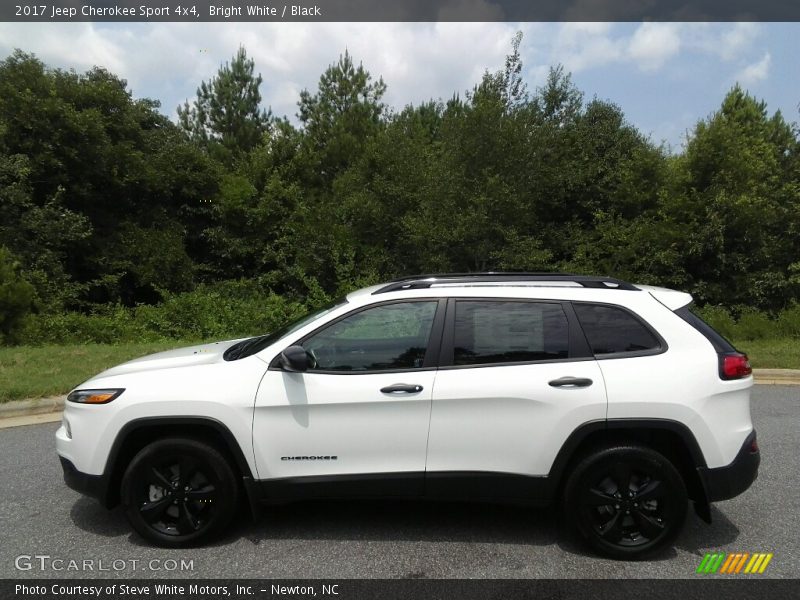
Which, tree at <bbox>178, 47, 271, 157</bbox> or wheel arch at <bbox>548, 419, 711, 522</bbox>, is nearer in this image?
wheel arch at <bbox>548, 419, 711, 522</bbox>

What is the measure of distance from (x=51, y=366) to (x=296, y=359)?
267 inches

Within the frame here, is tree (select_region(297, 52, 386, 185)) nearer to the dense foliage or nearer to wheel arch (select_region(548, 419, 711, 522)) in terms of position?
the dense foliage

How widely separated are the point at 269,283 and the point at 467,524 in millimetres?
19551

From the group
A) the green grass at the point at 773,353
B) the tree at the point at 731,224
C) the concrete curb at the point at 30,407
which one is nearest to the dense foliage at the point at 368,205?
the tree at the point at 731,224


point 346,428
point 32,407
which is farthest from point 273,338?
point 32,407

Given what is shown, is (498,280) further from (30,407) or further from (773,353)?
(773,353)

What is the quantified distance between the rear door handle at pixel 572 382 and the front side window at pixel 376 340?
80cm

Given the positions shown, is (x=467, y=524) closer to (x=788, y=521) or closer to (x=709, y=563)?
(x=709, y=563)

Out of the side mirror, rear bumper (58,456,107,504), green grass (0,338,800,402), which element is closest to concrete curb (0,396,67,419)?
green grass (0,338,800,402)

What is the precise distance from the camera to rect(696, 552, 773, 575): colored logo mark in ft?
10.3

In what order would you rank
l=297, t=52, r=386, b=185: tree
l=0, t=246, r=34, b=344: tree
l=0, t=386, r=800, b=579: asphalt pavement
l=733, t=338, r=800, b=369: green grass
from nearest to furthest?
l=0, t=386, r=800, b=579: asphalt pavement → l=733, t=338, r=800, b=369: green grass → l=0, t=246, r=34, b=344: tree → l=297, t=52, r=386, b=185: tree

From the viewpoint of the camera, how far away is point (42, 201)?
750 inches

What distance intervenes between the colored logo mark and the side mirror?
99.5 inches

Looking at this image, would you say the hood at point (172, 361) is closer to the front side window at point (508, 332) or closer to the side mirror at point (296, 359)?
the side mirror at point (296, 359)
